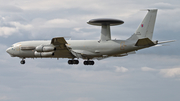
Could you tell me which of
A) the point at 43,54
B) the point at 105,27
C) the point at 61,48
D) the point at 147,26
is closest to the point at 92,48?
the point at 105,27

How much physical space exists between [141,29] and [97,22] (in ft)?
22.5

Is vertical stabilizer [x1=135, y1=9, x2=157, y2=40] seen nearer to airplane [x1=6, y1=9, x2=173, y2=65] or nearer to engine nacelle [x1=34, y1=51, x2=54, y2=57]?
airplane [x1=6, y1=9, x2=173, y2=65]

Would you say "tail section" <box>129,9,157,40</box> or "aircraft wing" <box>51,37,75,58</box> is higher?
"tail section" <box>129,9,157,40</box>

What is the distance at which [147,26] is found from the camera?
1674 inches

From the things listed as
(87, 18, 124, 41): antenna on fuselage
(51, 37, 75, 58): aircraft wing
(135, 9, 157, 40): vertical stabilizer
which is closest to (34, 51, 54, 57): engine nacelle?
(51, 37, 75, 58): aircraft wing

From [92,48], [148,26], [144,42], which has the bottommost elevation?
[92,48]

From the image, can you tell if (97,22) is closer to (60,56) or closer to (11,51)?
(60,56)

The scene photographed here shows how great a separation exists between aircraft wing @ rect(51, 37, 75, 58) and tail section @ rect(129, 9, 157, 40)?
1086 cm

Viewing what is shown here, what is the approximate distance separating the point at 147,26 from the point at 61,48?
44.5ft

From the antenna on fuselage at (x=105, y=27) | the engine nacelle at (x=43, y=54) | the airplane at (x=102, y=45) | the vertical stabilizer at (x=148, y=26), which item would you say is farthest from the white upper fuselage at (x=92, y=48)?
the vertical stabilizer at (x=148, y=26)

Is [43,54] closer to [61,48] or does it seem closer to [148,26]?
[61,48]

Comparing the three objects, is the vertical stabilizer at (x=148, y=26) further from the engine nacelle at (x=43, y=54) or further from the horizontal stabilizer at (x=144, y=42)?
the engine nacelle at (x=43, y=54)

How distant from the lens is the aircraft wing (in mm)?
40844

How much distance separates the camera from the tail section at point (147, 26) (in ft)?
138
